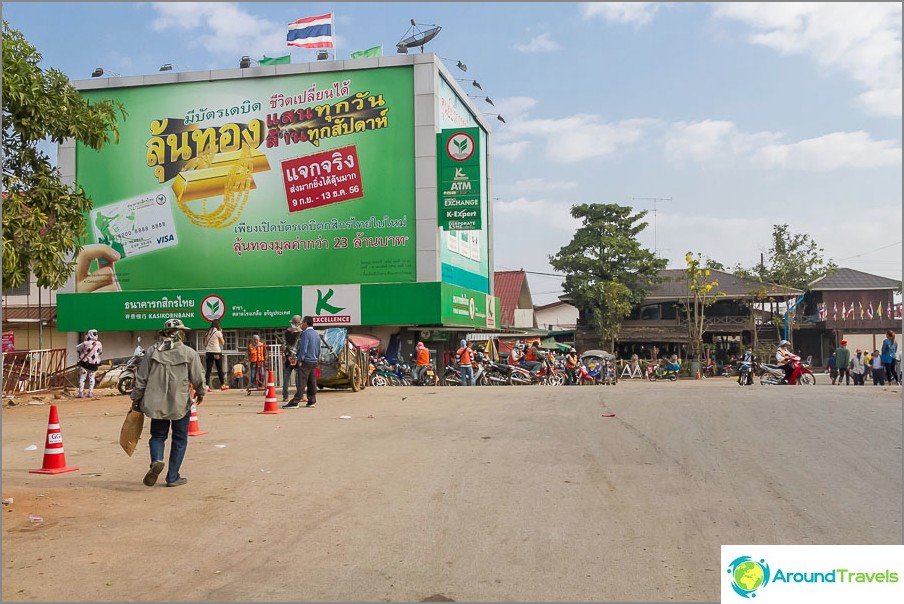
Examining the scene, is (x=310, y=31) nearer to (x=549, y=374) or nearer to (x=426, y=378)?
(x=426, y=378)

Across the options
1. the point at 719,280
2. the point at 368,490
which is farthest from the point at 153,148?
the point at 719,280

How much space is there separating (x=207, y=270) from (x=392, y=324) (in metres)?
7.90

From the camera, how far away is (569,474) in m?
8.91

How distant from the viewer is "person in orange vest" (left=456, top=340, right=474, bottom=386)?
2505 centimetres

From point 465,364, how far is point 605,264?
28.6 metres

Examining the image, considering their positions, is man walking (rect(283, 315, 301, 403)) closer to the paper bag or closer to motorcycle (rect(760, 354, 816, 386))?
the paper bag

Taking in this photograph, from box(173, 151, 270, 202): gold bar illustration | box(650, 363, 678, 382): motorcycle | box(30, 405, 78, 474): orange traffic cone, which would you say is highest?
box(173, 151, 270, 202): gold bar illustration

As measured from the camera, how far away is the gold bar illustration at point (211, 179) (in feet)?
106

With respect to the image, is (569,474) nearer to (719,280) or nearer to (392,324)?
(392,324)

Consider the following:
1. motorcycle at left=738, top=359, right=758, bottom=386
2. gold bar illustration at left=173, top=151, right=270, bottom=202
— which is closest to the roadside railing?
gold bar illustration at left=173, top=151, right=270, bottom=202

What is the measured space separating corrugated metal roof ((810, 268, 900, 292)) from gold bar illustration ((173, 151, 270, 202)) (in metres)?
39.6

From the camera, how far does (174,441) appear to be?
8.63 metres

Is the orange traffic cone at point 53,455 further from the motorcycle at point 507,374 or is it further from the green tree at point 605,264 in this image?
the green tree at point 605,264

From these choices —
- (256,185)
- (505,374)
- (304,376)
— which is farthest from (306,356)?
(256,185)
